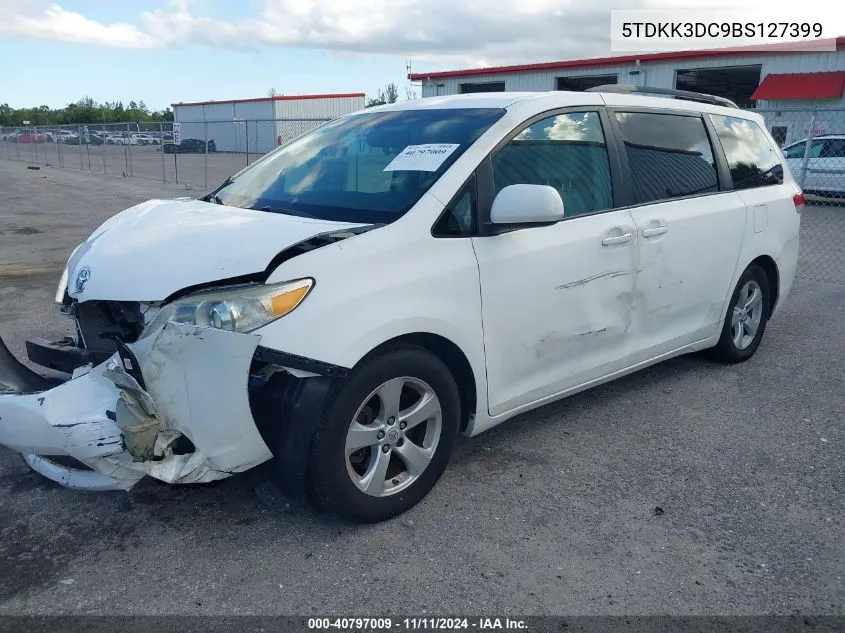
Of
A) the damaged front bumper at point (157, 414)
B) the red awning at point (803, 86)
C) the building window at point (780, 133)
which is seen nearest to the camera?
the damaged front bumper at point (157, 414)

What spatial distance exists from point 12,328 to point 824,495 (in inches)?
231

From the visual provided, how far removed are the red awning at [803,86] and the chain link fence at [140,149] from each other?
14951mm

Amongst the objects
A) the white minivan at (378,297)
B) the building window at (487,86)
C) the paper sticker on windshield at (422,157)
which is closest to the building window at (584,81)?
the building window at (487,86)

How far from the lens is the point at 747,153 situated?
5.09 meters

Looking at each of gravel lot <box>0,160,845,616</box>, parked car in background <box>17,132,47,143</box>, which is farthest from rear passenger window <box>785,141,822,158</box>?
parked car in background <box>17,132,47,143</box>

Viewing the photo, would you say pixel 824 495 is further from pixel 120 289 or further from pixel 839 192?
pixel 839 192

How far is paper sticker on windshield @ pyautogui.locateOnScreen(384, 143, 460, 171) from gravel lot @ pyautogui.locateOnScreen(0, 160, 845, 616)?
149 cm

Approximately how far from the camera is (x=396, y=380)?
2975mm

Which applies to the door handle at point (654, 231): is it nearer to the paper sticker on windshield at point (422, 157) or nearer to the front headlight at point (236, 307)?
the paper sticker on windshield at point (422, 157)

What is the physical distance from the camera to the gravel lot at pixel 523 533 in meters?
2.67

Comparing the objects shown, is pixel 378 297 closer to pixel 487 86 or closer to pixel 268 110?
A: pixel 487 86

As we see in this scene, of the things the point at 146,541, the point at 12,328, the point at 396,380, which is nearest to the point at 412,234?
the point at 396,380

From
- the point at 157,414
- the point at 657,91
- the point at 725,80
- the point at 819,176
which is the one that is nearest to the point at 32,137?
the point at 725,80

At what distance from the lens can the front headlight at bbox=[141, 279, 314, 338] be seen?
8.77 ft
